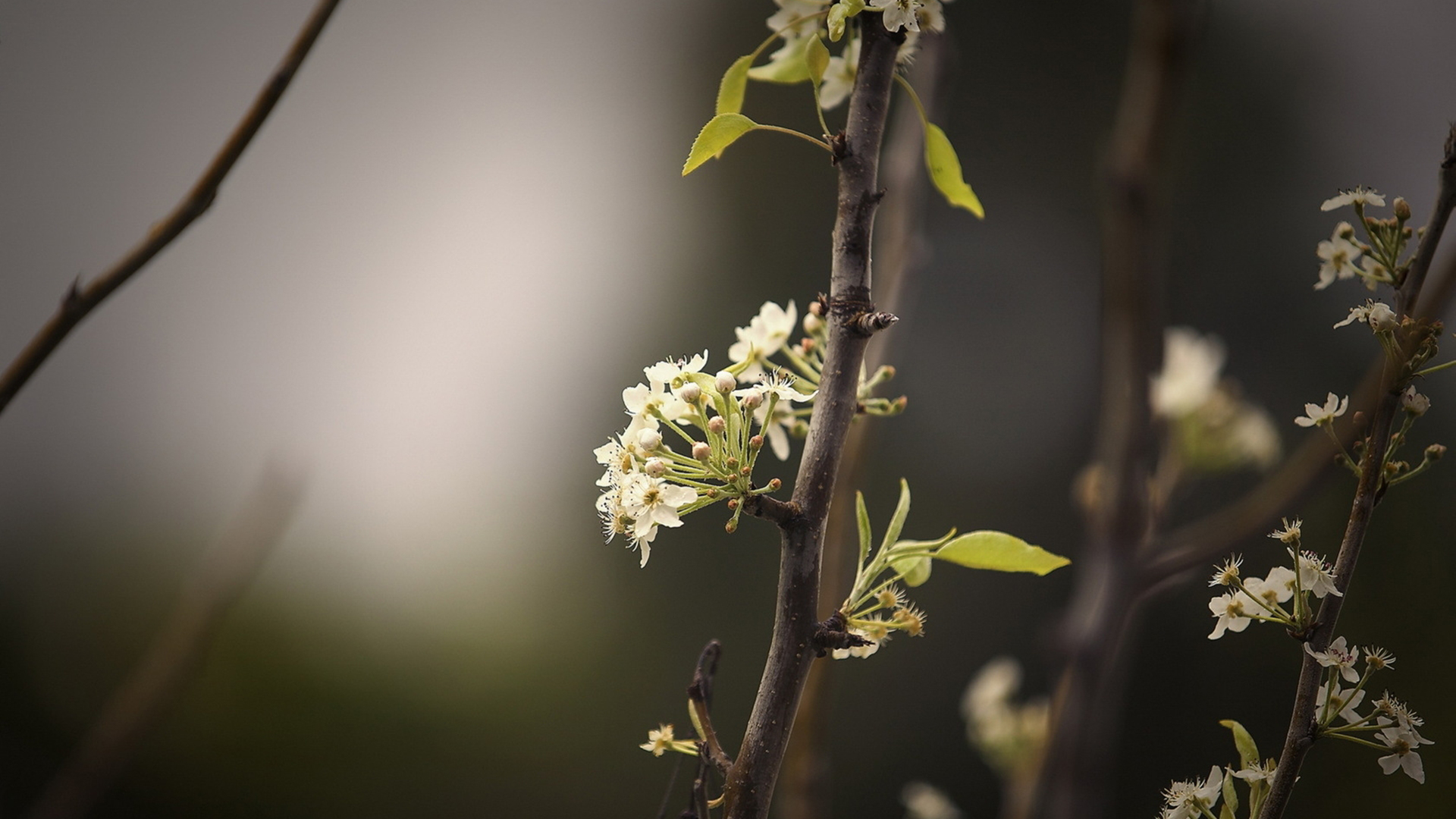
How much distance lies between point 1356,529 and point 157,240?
646 mm

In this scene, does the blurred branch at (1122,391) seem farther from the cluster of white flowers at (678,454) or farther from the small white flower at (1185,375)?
the small white flower at (1185,375)

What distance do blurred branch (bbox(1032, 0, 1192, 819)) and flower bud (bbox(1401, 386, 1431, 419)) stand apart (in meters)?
0.13

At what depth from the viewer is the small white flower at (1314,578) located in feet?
1.53

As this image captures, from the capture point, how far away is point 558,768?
3924 millimetres

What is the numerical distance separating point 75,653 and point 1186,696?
4254mm

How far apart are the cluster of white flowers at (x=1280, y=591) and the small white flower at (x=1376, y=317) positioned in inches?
4.5

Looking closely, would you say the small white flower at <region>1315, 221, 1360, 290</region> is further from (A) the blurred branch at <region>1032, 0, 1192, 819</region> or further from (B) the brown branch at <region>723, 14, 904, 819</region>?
(B) the brown branch at <region>723, 14, 904, 819</region>

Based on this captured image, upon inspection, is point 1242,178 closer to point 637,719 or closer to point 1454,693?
point 1454,693

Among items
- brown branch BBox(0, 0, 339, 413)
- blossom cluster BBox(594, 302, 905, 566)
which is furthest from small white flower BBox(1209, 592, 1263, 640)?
brown branch BBox(0, 0, 339, 413)

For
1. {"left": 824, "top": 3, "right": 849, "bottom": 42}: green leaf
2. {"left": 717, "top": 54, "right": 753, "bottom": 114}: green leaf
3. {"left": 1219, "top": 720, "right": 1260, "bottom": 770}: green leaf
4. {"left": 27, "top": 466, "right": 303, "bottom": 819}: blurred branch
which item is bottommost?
{"left": 27, "top": 466, "right": 303, "bottom": 819}: blurred branch

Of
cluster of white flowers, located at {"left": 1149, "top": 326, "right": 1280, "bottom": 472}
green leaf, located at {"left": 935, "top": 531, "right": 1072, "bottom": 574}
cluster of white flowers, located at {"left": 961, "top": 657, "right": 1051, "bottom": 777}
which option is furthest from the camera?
cluster of white flowers, located at {"left": 961, "top": 657, "right": 1051, "bottom": 777}

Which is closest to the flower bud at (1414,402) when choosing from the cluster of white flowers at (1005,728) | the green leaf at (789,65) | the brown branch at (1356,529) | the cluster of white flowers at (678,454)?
the brown branch at (1356,529)

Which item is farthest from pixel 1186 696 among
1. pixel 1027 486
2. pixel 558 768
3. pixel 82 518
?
pixel 82 518

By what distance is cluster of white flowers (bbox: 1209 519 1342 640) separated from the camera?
0.47 meters
